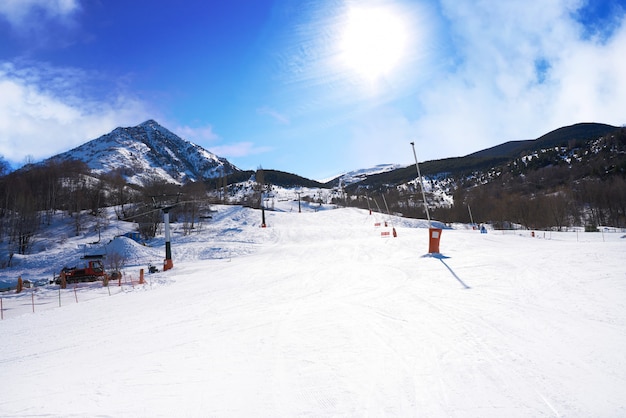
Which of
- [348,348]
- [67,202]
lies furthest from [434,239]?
[67,202]

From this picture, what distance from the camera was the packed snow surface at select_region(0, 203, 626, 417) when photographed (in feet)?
15.5

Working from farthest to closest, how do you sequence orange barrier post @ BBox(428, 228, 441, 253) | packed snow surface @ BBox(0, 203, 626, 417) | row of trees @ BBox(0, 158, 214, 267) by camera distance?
1. row of trees @ BBox(0, 158, 214, 267)
2. orange barrier post @ BBox(428, 228, 441, 253)
3. packed snow surface @ BBox(0, 203, 626, 417)

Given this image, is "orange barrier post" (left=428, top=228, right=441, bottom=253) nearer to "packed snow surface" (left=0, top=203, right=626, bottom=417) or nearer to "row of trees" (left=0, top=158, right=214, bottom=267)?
"packed snow surface" (left=0, top=203, right=626, bottom=417)

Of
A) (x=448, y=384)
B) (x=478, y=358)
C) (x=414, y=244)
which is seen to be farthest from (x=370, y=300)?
(x=414, y=244)

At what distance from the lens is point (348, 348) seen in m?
6.75

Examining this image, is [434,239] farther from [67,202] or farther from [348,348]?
[67,202]

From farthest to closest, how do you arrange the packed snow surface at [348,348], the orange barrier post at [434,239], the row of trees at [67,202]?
the row of trees at [67,202] → the orange barrier post at [434,239] → the packed snow surface at [348,348]

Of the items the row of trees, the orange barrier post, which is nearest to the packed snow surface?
the orange barrier post

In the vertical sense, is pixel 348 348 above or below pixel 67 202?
below

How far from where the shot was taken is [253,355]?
673cm

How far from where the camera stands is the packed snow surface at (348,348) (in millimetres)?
4715

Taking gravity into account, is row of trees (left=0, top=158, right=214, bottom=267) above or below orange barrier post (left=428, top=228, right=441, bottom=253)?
above

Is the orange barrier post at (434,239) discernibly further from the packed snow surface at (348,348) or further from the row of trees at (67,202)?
the row of trees at (67,202)

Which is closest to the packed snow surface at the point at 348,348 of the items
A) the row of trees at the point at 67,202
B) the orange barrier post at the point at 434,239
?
the orange barrier post at the point at 434,239
